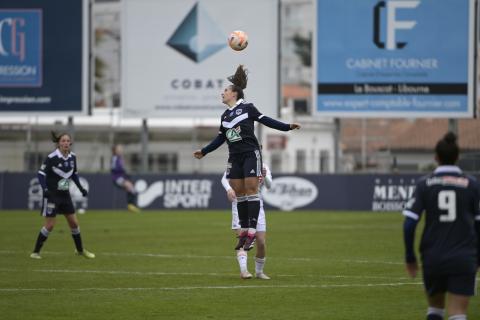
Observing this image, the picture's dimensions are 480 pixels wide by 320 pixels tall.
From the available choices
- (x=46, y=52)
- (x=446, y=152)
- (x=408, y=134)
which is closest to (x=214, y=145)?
(x=446, y=152)

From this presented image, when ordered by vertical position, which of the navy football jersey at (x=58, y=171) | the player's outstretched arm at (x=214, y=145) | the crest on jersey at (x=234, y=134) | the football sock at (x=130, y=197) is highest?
the crest on jersey at (x=234, y=134)

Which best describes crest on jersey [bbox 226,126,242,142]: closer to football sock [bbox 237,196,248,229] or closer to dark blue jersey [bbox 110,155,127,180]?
football sock [bbox 237,196,248,229]

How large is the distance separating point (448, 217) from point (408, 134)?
55.7 m

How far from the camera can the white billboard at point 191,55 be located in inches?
1532

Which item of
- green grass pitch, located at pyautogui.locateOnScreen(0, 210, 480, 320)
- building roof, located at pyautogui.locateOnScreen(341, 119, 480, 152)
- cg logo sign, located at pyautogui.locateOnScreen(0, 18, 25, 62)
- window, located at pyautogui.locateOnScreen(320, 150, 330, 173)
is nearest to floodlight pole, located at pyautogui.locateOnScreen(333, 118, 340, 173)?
window, located at pyautogui.locateOnScreen(320, 150, 330, 173)

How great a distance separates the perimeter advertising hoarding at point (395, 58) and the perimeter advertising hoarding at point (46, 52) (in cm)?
922

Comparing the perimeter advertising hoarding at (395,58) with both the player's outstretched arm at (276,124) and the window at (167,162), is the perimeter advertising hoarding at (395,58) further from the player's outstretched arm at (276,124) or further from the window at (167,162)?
the player's outstretched arm at (276,124)

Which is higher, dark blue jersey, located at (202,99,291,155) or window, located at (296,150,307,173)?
dark blue jersey, located at (202,99,291,155)

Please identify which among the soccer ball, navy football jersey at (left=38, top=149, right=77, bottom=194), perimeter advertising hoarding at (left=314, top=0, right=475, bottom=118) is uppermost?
perimeter advertising hoarding at (left=314, top=0, right=475, bottom=118)

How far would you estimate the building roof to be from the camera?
4084 centimetres

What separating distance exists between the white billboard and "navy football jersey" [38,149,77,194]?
20.1 metres

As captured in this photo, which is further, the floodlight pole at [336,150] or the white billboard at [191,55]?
the floodlight pole at [336,150]

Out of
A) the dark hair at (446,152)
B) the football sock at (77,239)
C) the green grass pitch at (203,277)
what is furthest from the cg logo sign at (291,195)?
the dark hair at (446,152)

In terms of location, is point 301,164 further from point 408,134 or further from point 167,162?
point 408,134
